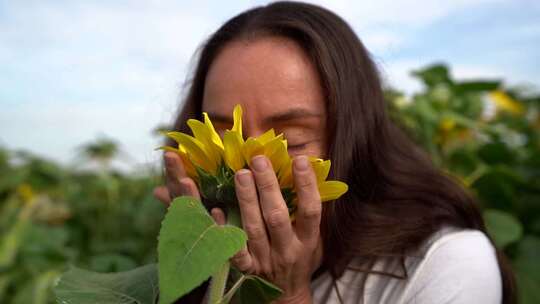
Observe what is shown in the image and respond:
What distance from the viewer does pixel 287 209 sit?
575mm

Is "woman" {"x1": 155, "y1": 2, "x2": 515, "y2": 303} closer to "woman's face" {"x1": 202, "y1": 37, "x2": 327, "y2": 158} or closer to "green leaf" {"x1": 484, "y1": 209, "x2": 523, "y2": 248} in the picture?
"woman's face" {"x1": 202, "y1": 37, "x2": 327, "y2": 158}

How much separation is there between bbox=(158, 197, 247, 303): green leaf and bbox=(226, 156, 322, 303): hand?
8 centimetres

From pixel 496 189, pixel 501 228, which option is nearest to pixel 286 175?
pixel 501 228

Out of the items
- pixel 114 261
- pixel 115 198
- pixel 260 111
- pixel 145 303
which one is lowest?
pixel 115 198

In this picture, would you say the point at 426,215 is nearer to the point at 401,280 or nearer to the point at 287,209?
the point at 401,280

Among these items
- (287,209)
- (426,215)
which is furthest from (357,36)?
(287,209)

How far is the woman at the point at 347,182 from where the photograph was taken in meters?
0.68

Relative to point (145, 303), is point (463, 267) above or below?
below

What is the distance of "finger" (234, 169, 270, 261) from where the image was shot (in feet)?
1.73

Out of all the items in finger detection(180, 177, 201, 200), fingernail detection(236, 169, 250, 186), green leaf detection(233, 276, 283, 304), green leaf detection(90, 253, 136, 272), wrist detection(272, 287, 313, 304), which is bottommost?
green leaf detection(90, 253, 136, 272)

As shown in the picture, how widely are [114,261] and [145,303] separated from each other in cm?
38

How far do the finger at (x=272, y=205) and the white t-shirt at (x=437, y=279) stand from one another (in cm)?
23

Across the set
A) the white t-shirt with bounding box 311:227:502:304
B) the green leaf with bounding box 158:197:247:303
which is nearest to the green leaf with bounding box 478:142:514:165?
the white t-shirt with bounding box 311:227:502:304

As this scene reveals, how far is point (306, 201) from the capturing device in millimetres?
568
